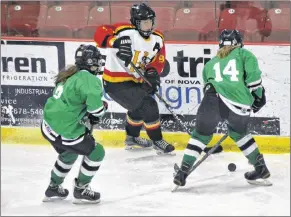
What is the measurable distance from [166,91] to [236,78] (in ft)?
3.57

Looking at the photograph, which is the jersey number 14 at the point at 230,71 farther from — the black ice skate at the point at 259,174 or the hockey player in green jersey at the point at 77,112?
the hockey player in green jersey at the point at 77,112

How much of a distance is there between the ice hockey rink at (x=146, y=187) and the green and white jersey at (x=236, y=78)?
0.49 metres

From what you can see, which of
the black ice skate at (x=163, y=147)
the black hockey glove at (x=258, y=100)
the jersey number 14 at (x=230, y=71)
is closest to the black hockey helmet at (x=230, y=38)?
the jersey number 14 at (x=230, y=71)

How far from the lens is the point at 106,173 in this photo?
18.1 ft

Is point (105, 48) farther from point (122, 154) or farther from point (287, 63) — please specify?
point (287, 63)

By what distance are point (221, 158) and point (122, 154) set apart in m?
0.64

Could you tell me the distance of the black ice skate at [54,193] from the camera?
16.3ft

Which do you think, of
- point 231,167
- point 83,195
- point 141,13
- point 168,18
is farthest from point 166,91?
point 83,195

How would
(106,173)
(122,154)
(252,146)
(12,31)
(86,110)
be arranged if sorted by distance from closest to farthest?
(86,110)
(252,146)
(106,173)
(122,154)
(12,31)

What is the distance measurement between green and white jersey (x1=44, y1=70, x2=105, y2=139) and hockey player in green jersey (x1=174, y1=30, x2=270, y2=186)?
0.65 meters

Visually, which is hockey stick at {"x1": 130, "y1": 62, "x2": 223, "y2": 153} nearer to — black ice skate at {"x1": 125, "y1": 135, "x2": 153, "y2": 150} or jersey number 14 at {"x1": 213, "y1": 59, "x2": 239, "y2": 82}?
black ice skate at {"x1": 125, "y1": 135, "x2": 153, "y2": 150}

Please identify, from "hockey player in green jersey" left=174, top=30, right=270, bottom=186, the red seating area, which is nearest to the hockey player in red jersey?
the red seating area

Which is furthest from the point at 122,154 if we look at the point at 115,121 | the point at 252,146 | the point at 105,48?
the point at 252,146

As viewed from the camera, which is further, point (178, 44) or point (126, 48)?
point (178, 44)
